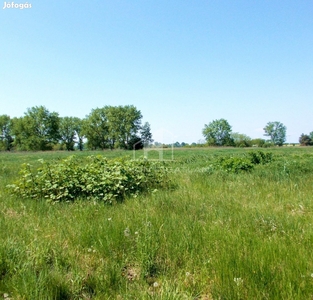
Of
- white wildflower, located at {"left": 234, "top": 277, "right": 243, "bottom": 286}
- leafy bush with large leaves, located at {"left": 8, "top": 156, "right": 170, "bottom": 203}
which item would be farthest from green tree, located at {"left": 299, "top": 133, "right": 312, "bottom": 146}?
white wildflower, located at {"left": 234, "top": 277, "right": 243, "bottom": 286}

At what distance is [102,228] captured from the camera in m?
2.88

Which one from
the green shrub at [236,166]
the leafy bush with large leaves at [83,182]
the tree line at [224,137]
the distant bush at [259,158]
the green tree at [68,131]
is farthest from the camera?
the tree line at [224,137]

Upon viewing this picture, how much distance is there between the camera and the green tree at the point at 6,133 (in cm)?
7338

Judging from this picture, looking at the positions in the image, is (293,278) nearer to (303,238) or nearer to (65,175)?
(303,238)

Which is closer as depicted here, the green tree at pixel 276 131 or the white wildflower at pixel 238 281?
the white wildflower at pixel 238 281

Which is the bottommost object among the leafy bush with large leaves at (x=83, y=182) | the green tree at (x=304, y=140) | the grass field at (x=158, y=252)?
the grass field at (x=158, y=252)

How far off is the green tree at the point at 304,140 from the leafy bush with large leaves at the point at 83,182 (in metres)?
118

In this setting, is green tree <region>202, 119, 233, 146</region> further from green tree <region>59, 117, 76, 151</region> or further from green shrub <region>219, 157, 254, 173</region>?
green shrub <region>219, 157, 254, 173</region>

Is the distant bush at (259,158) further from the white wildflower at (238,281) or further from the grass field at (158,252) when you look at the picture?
the white wildflower at (238,281)

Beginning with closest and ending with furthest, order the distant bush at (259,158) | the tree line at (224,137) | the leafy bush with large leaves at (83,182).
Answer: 1. the leafy bush with large leaves at (83,182)
2. the distant bush at (259,158)
3. the tree line at (224,137)

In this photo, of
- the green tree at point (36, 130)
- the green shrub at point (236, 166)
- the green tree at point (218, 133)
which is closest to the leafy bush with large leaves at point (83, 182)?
the green shrub at point (236, 166)

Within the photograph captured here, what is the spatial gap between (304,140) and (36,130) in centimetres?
12196

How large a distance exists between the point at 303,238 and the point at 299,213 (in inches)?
51.7

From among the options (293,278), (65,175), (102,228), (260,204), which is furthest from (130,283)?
(65,175)
